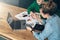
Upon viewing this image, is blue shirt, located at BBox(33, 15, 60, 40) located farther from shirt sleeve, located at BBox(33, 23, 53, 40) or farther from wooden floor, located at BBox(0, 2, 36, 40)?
wooden floor, located at BBox(0, 2, 36, 40)

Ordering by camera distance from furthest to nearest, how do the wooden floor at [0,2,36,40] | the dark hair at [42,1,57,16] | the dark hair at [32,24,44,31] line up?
the wooden floor at [0,2,36,40] → the dark hair at [32,24,44,31] → the dark hair at [42,1,57,16]

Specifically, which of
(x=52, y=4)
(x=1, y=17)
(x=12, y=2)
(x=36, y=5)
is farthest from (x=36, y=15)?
(x=1, y=17)

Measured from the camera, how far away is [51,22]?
6.15ft

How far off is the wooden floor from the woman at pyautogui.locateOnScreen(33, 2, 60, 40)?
0.79ft

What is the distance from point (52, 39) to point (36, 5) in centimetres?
43

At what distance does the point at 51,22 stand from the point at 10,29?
60 centimetres

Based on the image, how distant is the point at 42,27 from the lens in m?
1.95

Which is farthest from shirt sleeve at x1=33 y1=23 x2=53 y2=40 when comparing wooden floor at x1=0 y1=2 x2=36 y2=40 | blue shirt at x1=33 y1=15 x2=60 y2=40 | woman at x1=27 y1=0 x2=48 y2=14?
woman at x1=27 y1=0 x2=48 y2=14

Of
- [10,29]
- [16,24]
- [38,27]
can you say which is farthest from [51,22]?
[10,29]

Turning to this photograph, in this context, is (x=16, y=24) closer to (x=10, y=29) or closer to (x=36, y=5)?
(x=10, y=29)

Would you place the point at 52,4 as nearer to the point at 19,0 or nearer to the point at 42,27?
the point at 42,27

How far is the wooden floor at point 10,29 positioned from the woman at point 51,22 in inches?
9.4

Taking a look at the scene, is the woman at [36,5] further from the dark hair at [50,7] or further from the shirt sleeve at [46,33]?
the shirt sleeve at [46,33]

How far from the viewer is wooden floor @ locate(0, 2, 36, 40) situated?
2090 millimetres
